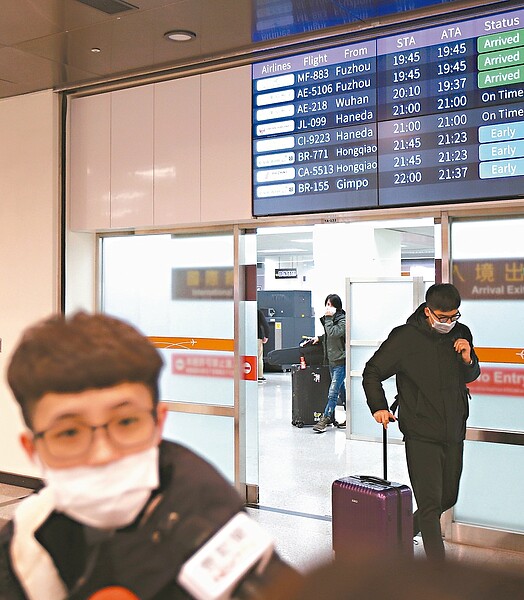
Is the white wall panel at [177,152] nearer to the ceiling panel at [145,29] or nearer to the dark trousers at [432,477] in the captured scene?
the ceiling panel at [145,29]

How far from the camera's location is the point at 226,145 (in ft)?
18.7

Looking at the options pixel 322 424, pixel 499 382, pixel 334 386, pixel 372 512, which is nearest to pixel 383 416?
pixel 372 512

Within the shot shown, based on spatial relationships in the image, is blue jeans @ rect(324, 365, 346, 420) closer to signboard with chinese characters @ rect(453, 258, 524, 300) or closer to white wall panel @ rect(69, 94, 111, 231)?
white wall panel @ rect(69, 94, 111, 231)

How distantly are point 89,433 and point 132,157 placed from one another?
5539mm

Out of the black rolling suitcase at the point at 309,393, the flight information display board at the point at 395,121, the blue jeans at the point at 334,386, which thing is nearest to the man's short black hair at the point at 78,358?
the flight information display board at the point at 395,121

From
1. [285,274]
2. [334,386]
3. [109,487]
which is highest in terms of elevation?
[285,274]

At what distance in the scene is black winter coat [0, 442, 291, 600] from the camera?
83 cm

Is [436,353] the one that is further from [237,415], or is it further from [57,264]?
[57,264]

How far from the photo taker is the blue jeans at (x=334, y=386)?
9.12 m

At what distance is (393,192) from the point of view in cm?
496

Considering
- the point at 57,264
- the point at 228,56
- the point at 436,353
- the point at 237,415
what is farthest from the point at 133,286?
the point at 436,353

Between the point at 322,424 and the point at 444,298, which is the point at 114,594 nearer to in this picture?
the point at 444,298

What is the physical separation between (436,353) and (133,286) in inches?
122

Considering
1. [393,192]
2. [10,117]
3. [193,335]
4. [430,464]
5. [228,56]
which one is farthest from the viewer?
[10,117]
